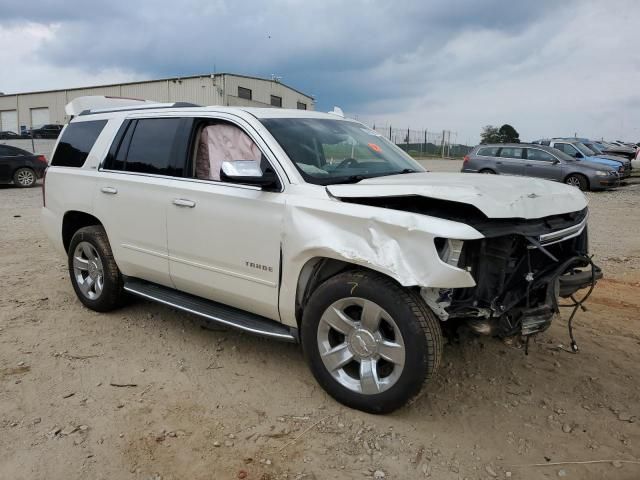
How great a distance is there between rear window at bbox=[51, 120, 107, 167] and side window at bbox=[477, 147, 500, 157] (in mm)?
15507

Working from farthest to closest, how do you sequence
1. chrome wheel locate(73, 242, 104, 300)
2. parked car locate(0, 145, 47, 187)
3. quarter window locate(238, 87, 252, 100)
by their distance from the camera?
quarter window locate(238, 87, 252, 100), parked car locate(0, 145, 47, 187), chrome wheel locate(73, 242, 104, 300)

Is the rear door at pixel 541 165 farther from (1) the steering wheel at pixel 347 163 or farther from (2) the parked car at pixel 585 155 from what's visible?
(1) the steering wheel at pixel 347 163

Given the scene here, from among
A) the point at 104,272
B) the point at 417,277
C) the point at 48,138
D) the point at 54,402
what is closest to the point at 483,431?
the point at 417,277

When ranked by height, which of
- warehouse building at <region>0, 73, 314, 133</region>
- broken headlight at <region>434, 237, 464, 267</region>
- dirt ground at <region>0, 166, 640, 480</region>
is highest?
warehouse building at <region>0, 73, 314, 133</region>

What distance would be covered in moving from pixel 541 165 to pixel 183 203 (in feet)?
51.5

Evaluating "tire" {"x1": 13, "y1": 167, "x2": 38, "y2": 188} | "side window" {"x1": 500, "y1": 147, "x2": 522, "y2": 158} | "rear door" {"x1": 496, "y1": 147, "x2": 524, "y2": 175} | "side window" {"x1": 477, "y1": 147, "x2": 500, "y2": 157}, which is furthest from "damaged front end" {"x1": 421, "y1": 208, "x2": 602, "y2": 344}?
"tire" {"x1": 13, "y1": 167, "x2": 38, "y2": 188}

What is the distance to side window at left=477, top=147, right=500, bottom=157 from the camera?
711 inches

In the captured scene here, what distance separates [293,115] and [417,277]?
196 centimetres

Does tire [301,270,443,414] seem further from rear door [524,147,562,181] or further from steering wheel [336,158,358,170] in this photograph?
rear door [524,147,562,181]

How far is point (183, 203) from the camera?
3895mm

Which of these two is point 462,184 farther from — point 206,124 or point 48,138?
point 48,138

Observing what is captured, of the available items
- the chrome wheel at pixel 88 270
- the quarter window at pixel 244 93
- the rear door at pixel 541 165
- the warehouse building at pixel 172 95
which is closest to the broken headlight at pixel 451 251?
the chrome wheel at pixel 88 270

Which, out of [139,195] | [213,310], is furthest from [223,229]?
[139,195]

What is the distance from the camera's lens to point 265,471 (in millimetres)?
2723
